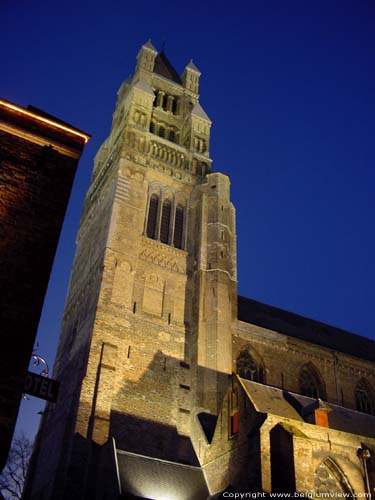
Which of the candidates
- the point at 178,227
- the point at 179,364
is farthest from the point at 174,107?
the point at 179,364

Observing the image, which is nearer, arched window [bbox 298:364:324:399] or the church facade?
the church facade

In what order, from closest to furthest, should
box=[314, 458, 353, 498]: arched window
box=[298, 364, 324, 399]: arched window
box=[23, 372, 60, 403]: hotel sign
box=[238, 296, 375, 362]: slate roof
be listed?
1. box=[23, 372, 60, 403]: hotel sign
2. box=[314, 458, 353, 498]: arched window
3. box=[298, 364, 324, 399]: arched window
4. box=[238, 296, 375, 362]: slate roof

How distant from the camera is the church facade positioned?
70.7 feet

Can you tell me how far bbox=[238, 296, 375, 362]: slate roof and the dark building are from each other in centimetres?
2270

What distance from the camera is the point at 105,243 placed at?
98.4 ft

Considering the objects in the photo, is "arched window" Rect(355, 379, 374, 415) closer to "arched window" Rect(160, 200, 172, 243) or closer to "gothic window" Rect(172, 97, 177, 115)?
"arched window" Rect(160, 200, 172, 243)

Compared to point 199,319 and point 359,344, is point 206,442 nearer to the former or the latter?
point 199,319

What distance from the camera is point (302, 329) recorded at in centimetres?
3744

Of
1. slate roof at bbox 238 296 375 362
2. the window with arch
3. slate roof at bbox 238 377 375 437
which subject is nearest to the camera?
slate roof at bbox 238 377 375 437

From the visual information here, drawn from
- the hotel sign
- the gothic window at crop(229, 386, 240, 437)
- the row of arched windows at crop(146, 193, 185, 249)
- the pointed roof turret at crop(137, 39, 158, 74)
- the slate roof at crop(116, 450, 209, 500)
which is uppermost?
the pointed roof turret at crop(137, 39, 158, 74)

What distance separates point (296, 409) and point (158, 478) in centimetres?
745

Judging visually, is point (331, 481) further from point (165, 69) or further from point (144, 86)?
point (165, 69)

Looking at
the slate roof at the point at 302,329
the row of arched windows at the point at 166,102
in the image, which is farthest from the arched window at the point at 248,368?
the row of arched windows at the point at 166,102

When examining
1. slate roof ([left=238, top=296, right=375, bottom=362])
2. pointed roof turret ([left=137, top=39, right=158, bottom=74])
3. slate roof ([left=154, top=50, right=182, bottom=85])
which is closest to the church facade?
slate roof ([left=238, top=296, right=375, bottom=362])
